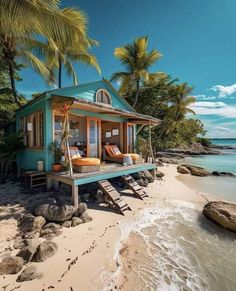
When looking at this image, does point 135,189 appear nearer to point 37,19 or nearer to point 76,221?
point 76,221

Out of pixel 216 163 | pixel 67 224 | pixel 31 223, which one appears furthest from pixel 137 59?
pixel 216 163

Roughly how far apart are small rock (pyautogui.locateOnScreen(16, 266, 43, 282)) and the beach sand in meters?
0.07

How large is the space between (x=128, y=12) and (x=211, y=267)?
10829 mm

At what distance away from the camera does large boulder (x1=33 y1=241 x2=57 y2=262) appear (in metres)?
3.89

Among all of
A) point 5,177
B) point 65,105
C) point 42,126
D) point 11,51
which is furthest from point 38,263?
point 11,51

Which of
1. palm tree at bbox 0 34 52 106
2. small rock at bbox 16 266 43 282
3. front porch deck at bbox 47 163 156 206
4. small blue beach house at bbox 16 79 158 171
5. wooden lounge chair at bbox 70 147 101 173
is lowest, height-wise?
small rock at bbox 16 266 43 282

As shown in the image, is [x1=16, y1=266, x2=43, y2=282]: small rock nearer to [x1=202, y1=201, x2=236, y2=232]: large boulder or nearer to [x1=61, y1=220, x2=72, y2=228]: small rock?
[x1=61, y1=220, x2=72, y2=228]: small rock

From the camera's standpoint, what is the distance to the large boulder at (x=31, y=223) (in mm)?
4883

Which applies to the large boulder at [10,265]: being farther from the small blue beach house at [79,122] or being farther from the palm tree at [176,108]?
the palm tree at [176,108]

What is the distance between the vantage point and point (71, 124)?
10891mm

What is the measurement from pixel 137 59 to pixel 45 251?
52.5 feet

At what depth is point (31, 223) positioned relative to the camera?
496cm

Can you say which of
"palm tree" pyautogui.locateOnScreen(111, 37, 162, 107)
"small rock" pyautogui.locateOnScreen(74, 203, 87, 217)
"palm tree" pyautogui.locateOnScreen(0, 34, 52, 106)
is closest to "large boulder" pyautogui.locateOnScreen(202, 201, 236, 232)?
"small rock" pyautogui.locateOnScreen(74, 203, 87, 217)

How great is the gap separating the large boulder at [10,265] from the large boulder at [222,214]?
5872 millimetres
